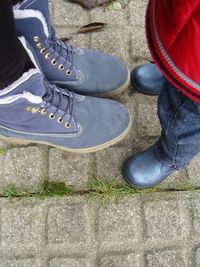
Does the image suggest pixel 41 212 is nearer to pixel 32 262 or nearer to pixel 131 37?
pixel 32 262

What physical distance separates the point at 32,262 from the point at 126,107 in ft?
2.19

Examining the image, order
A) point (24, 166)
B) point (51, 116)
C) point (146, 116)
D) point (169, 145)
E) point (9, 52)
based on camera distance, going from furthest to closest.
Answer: point (146, 116) → point (24, 166) → point (51, 116) → point (169, 145) → point (9, 52)

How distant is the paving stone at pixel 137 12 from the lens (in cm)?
180

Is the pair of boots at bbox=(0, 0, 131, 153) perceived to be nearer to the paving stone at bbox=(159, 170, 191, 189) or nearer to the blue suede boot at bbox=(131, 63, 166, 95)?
the blue suede boot at bbox=(131, 63, 166, 95)

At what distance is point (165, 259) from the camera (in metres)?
1.34

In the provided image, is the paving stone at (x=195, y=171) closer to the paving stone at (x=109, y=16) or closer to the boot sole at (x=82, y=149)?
the boot sole at (x=82, y=149)

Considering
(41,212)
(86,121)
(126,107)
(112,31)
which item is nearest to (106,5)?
(112,31)

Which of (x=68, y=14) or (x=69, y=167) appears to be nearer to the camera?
(x=69, y=167)

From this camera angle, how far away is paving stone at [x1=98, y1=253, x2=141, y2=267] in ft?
4.36

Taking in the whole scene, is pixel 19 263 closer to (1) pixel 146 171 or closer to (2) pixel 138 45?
(1) pixel 146 171

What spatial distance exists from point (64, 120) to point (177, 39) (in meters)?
0.63

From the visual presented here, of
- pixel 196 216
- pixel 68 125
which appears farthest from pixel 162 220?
pixel 68 125

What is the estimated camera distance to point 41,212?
140 cm

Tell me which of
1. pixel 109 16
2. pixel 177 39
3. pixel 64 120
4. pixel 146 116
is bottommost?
pixel 146 116
